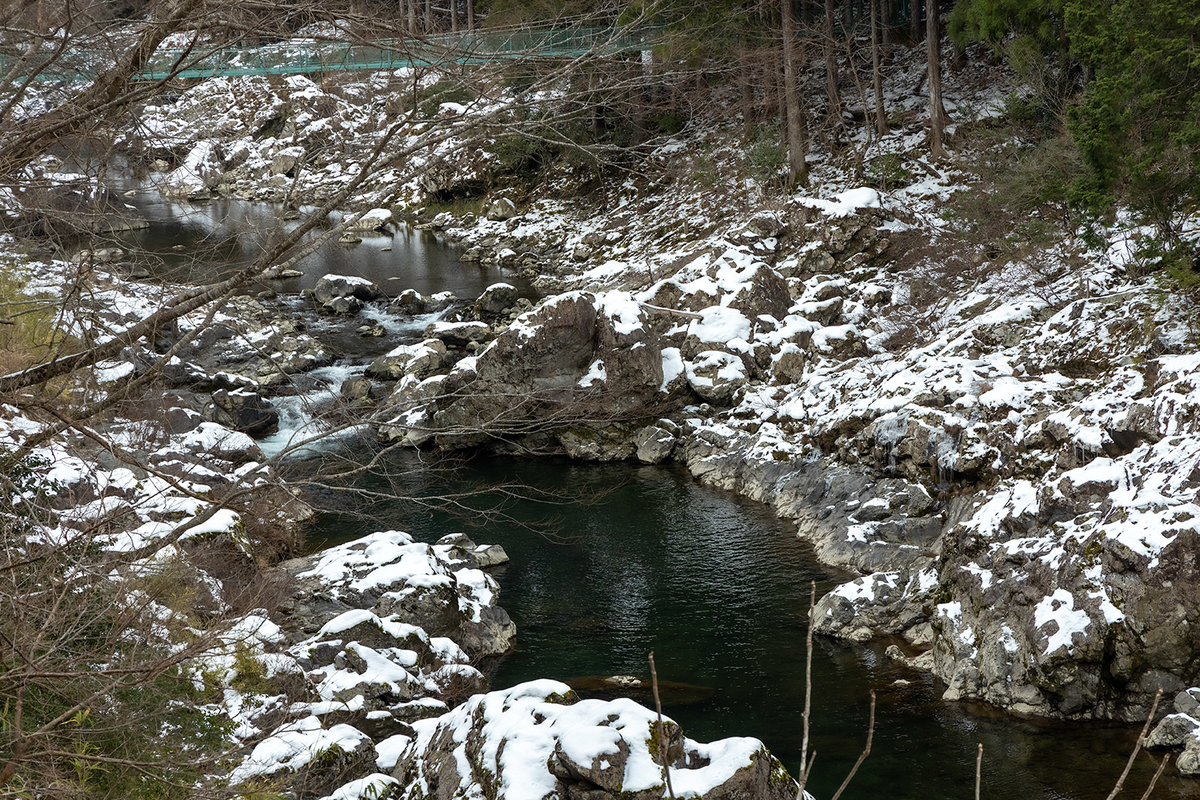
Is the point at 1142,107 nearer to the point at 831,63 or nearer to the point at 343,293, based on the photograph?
the point at 831,63

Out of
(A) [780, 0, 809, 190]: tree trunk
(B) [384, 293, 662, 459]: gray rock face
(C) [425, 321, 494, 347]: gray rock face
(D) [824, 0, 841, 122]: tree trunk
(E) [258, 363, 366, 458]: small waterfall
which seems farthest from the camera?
(D) [824, 0, 841, 122]: tree trunk

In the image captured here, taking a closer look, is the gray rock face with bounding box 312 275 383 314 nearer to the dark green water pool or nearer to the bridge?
the dark green water pool

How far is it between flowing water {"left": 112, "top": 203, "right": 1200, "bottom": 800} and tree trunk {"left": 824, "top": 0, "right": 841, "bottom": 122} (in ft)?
47.1

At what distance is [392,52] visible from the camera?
450 centimetres

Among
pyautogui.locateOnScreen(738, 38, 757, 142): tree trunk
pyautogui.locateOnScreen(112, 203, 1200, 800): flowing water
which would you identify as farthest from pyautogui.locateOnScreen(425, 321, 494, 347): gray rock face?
pyautogui.locateOnScreen(738, 38, 757, 142): tree trunk

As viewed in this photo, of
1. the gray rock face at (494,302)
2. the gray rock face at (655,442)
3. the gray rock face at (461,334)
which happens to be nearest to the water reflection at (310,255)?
the gray rock face at (494,302)

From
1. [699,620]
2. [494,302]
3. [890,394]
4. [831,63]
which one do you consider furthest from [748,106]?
[699,620]

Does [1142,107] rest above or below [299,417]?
above

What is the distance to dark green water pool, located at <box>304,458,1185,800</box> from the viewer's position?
962 centimetres

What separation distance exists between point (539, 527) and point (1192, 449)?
9.84 m

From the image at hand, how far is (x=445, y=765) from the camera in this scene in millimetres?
6672

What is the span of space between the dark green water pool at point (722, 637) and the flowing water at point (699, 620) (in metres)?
0.02

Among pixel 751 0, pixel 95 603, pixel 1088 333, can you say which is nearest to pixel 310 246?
pixel 95 603

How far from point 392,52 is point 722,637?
386 inches
